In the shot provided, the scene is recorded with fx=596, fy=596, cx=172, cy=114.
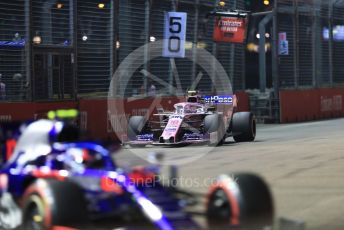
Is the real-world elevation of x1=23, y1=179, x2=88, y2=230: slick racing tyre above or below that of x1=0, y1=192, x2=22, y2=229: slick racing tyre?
above

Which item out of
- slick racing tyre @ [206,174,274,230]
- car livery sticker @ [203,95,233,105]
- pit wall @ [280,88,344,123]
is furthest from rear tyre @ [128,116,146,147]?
pit wall @ [280,88,344,123]

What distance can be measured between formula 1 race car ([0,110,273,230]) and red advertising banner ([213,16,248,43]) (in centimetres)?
2047

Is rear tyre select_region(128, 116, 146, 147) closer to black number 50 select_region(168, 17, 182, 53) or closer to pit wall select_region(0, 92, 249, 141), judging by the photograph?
pit wall select_region(0, 92, 249, 141)

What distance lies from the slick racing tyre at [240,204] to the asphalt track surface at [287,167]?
177 cm

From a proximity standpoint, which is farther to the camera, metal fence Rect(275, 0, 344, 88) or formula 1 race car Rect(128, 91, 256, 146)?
metal fence Rect(275, 0, 344, 88)

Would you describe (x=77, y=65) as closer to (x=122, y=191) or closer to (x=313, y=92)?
(x=313, y=92)

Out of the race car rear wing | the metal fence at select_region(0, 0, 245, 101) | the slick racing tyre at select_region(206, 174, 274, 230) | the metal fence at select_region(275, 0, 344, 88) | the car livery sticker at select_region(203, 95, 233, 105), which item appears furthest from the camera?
the metal fence at select_region(275, 0, 344, 88)

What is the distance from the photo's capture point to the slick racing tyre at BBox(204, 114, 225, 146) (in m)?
16.4

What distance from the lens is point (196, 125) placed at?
17078 mm

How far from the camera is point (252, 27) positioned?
109 ft

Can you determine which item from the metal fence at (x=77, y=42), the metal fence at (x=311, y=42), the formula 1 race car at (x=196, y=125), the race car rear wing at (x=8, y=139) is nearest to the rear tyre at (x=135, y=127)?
the formula 1 race car at (x=196, y=125)

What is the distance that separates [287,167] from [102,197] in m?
6.94

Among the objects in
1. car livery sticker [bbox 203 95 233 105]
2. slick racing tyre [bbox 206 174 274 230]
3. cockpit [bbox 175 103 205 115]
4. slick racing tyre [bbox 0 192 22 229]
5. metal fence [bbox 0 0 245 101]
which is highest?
metal fence [bbox 0 0 245 101]

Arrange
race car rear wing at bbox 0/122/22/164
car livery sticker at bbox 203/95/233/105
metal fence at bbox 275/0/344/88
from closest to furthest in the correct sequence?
race car rear wing at bbox 0/122/22/164 → car livery sticker at bbox 203/95/233/105 → metal fence at bbox 275/0/344/88
